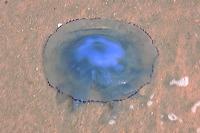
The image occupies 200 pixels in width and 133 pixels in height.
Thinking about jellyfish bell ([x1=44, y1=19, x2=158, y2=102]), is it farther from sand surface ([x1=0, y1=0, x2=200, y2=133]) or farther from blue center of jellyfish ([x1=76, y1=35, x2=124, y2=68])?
sand surface ([x1=0, y1=0, x2=200, y2=133])

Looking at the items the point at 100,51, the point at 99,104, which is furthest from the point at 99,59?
the point at 99,104

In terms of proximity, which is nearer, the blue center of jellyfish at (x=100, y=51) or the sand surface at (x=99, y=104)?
the blue center of jellyfish at (x=100, y=51)

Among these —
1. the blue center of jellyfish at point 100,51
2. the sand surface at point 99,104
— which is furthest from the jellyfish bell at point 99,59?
the sand surface at point 99,104

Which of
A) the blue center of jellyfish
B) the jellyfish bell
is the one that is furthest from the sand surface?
the blue center of jellyfish

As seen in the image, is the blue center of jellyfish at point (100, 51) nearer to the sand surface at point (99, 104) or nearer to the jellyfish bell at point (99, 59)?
the jellyfish bell at point (99, 59)

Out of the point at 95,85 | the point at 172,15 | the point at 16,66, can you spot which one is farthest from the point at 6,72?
the point at 172,15

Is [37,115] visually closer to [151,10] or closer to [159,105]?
[159,105]
